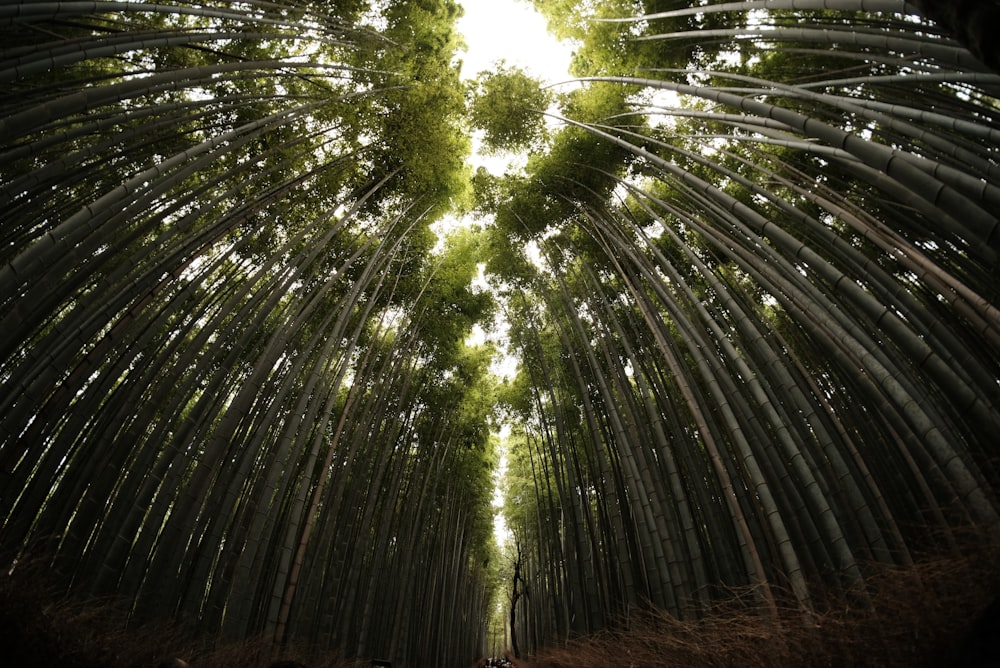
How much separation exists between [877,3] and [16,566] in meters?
4.69

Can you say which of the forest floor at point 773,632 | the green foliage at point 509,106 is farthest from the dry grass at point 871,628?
the green foliage at point 509,106

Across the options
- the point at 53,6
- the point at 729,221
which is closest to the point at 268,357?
the point at 53,6

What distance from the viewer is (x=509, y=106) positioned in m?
5.61

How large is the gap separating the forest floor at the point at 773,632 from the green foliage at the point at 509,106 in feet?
17.2

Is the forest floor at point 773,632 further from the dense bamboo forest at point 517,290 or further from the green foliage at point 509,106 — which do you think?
the green foliage at point 509,106

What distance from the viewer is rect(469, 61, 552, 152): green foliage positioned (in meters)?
5.58

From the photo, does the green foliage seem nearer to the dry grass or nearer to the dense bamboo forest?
the dense bamboo forest

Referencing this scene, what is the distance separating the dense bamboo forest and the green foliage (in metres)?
0.04

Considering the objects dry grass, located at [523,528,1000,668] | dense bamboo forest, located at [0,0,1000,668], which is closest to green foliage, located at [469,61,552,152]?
dense bamboo forest, located at [0,0,1000,668]

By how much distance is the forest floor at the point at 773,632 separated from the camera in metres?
1.53

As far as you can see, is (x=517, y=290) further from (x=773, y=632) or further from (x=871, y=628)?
(x=871, y=628)

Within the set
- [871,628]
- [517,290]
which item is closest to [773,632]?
[871,628]

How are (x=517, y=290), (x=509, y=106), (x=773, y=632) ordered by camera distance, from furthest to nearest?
(x=517, y=290) → (x=509, y=106) → (x=773, y=632)

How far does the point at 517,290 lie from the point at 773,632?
5.39m
